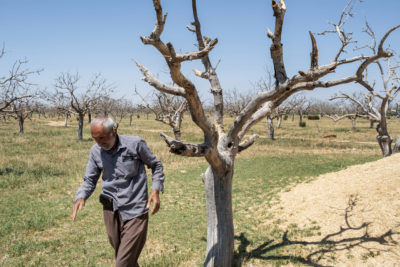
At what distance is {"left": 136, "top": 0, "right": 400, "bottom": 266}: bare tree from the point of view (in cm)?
246

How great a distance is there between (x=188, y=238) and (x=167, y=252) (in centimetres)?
68

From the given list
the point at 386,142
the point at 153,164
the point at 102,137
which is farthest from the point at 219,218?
the point at 386,142

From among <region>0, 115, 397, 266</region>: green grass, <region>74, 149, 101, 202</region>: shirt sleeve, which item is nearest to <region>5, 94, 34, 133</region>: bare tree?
<region>0, 115, 397, 266</region>: green grass

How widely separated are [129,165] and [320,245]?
3.58 m

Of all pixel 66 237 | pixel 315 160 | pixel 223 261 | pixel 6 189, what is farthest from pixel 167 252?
pixel 315 160

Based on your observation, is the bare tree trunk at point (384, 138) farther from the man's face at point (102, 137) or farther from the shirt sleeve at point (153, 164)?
the man's face at point (102, 137)

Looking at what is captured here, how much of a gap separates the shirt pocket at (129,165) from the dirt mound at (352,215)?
3.12 metres

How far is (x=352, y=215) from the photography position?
5.25 metres

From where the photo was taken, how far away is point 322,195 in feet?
21.8

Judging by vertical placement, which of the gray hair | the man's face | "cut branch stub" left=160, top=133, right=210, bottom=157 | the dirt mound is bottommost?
the dirt mound

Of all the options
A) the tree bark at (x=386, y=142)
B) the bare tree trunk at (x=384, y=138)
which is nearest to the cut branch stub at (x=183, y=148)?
the bare tree trunk at (x=384, y=138)

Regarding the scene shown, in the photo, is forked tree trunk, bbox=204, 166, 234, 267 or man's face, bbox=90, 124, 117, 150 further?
forked tree trunk, bbox=204, 166, 234, 267

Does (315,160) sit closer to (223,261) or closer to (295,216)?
(295,216)

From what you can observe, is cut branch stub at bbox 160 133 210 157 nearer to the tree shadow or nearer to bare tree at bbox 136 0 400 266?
bare tree at bbox 136 0 400 266
